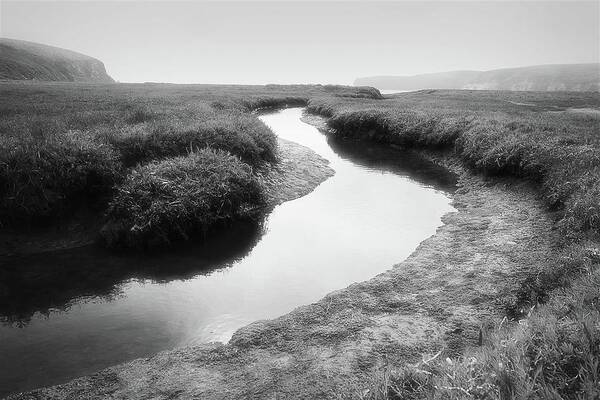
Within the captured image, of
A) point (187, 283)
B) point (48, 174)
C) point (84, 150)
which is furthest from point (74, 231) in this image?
point (187, 283)

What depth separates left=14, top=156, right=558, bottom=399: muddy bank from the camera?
5598mm

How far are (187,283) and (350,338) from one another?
4842mm

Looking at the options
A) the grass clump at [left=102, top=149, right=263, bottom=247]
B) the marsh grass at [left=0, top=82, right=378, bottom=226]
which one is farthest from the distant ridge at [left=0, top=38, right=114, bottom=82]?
the grass clump at [left=102, top=149, right=263, bottom=247]

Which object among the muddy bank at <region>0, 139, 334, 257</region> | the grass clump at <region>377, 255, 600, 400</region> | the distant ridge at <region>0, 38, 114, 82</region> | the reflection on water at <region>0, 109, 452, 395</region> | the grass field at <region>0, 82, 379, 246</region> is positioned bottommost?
the reflection on water at <region>0, 109, 452, 395</region>

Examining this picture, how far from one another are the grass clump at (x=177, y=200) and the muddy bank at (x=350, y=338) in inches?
218

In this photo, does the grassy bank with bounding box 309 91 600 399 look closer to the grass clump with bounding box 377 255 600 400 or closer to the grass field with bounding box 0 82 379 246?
the grass clump with bounding box 377 255 600 400

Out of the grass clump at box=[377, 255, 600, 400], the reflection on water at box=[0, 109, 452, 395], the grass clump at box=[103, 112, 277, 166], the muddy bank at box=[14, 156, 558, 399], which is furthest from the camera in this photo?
the grass clump at box=[103, 112, 277, 166]

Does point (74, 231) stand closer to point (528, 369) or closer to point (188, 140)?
point (188, 140)

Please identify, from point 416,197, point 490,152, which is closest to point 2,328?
point 416,197

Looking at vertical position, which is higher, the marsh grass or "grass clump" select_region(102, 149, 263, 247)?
the marsh grass

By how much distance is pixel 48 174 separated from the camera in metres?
12.3

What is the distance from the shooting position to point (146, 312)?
8.38m

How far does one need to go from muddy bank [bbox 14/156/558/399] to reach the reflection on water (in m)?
0.95

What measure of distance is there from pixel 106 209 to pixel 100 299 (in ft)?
14.6
